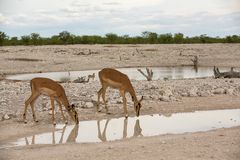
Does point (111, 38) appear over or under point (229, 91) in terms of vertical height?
over

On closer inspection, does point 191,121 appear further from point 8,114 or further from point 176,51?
point 176,51

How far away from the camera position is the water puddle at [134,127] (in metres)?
9.70

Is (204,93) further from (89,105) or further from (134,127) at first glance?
(134,127)

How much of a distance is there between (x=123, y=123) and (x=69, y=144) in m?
2.68

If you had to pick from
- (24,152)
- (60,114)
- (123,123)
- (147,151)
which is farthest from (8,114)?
(147,151)

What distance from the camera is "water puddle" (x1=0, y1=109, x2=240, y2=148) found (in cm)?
970

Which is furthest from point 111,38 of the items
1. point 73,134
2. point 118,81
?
point 73,134

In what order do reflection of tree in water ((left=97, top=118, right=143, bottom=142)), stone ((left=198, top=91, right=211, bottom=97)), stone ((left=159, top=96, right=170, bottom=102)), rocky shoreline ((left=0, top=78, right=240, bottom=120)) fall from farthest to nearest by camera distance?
1. stone ((left=198, top=91, right=211, bottom=97))
2. stone ((left=159, top=96, right=170, bottom=102))
3. rocky shoreline ((left=0, top=78, right=240, bottom=120))
4. reflection of tree in water ((left=97, top=118, right=143, bottom=142))

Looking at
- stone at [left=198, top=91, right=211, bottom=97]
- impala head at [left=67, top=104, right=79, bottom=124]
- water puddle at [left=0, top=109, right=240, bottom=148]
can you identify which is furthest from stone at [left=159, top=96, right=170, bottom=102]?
impala head at [left=67, top=104, right=79, bottom=124]

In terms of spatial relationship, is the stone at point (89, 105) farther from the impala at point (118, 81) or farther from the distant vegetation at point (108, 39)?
the distant vegetation at point (108, 39)

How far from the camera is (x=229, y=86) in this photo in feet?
55.2

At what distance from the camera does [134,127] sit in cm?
1085

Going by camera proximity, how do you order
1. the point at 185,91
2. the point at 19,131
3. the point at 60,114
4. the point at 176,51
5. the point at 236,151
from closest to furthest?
the point at 236,151 < the point at 19,131 < the point at 60,114 < the point at 185,91 < the point at 176,51

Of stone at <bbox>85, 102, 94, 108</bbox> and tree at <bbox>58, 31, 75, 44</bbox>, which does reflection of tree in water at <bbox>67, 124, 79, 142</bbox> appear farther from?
tree at <bbox>58, 31, 75, 44</bbox>
